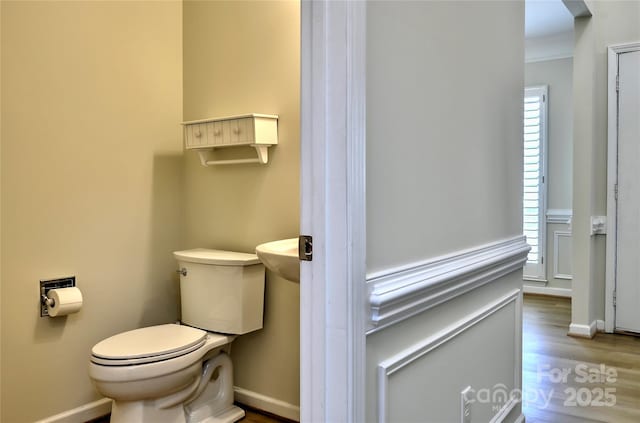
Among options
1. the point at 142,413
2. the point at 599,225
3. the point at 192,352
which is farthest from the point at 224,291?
the point at 599,225

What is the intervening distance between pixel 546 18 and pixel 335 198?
4.09 meters

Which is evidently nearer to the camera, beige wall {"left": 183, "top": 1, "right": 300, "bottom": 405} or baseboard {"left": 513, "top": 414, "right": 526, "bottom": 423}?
baseboard {"left": 513, "top": 414, "right": 526, "bottom": 423}

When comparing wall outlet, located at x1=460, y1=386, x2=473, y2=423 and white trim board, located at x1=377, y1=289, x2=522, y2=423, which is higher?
white trim board, located at x1=377, y1=289, x2=522, y2=423

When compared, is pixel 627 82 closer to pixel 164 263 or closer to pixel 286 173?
pixel 286 173

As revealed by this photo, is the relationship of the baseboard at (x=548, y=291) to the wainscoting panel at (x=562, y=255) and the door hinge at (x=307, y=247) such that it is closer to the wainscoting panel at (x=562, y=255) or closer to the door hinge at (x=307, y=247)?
the wainscoting panel at (x=562, y=255)

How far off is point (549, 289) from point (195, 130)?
4003 mm

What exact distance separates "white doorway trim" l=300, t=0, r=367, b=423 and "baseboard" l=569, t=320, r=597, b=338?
3.01m

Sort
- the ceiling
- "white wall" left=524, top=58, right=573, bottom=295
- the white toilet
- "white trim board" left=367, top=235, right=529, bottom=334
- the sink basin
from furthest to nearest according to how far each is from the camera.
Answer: "white wall" left=524, top=58, right=573, bottom=295, the ceiling, the white toilet, the sink basin, "white trim board" left=367, top=235, right=529, bottom=334

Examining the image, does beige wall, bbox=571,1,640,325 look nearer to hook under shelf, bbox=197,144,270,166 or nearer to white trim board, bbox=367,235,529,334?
white trim board, bbox=367,235,529,334

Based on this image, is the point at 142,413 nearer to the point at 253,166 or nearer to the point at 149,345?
the point at 149,345

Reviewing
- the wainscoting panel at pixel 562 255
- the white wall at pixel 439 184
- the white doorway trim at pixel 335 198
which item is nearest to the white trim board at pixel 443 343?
the white wall at pixel 439 184

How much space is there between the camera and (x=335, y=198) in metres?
1.07

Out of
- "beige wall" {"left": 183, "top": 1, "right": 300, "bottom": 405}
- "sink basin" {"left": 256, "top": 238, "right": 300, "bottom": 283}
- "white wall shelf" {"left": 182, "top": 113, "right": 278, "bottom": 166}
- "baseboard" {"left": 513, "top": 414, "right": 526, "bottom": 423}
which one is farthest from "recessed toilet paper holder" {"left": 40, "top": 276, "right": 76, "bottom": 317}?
"baseboard" {"left": 513, "top": 414, "right": 526, "bottom": 423}

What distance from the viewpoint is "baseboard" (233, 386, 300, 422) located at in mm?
2316
